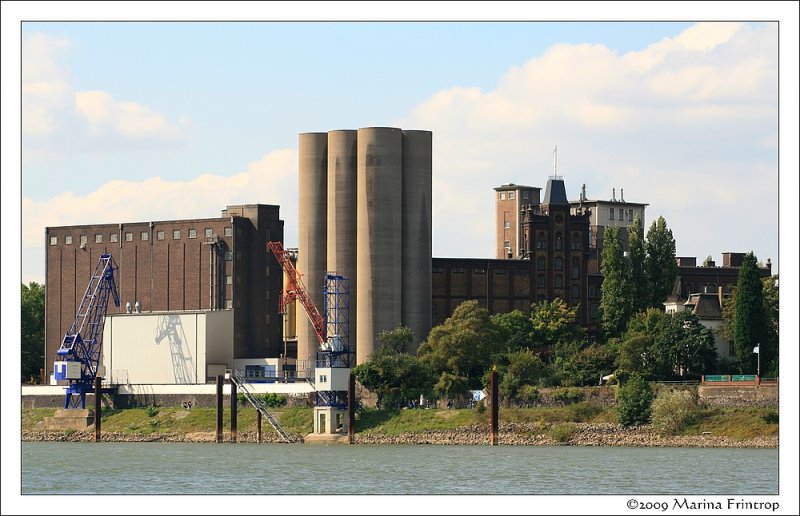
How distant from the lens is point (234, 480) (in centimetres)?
10619

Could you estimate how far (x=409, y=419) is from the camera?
150m

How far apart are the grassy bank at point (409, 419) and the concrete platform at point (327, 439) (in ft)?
5.68

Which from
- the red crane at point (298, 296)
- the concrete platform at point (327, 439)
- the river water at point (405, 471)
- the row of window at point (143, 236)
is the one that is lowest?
the concrete platform at point (327, 439)

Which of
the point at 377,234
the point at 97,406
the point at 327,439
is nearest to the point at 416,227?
the point at 377,234

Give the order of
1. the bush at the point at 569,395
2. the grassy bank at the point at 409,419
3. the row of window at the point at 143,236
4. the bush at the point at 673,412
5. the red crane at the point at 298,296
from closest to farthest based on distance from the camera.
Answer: the grassy bank at the point at 409,419, the bush at the point at 673,412, the bush at the point at 569,395, the red crane at the point at 298,296, the row of window at the point at 143,236

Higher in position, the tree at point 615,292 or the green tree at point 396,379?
the tree at point 615,292

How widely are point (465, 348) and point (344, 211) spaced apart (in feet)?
64.1

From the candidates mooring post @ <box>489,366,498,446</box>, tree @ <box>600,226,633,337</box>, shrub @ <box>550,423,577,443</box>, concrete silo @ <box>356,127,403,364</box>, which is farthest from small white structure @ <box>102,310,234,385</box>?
shrub @ <box>550,423,577,443</box>

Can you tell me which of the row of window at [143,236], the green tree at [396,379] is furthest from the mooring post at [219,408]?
the row of window at [143,236]

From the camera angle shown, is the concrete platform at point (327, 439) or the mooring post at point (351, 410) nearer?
the concrete platform at point (327, 439)

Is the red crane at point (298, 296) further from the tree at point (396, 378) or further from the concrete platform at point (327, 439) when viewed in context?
the concrete platform at point (327, 439)

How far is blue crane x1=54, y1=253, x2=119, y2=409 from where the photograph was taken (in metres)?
172

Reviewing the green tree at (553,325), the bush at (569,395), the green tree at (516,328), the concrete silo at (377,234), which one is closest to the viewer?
the bush at (569,395)

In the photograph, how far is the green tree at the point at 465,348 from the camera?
155 m
